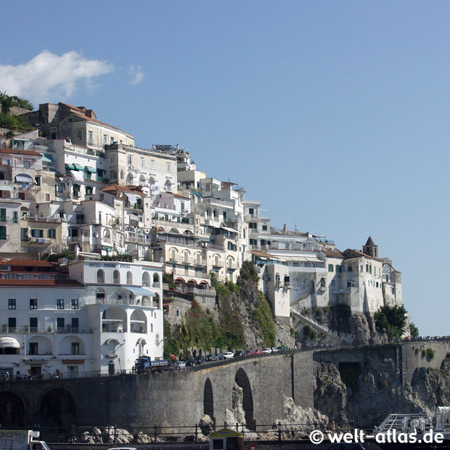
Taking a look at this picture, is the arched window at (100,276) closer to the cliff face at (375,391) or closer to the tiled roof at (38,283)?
the tiled roof at (38,283)

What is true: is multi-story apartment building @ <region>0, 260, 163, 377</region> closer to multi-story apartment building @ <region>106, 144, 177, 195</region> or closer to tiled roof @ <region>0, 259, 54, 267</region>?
tiled roof @ <region>0, 259, 54, 267</region>

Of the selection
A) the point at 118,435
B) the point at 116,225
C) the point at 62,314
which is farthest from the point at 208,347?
the point at 118,435

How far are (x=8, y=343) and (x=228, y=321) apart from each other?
3106 cm

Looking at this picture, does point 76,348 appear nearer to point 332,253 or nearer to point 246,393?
point 246,393

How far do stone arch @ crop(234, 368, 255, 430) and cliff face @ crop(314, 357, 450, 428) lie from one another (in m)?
17.9

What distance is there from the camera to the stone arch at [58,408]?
7712 cm

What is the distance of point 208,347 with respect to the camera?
103125 millimetres

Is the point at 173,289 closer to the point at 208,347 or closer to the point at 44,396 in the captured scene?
the point at 208,347

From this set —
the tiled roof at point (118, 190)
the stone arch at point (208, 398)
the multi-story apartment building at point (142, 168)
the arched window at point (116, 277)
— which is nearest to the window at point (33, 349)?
the arched window at point (116, 277)

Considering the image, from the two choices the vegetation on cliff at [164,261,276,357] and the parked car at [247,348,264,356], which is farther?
the vegetation on cliff at [164,261,276,357]

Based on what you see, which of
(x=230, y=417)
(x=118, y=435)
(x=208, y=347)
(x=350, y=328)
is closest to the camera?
(x=118, y=435)

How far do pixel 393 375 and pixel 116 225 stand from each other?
111 feet

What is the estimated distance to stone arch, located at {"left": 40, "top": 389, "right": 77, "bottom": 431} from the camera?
7712 centimetres

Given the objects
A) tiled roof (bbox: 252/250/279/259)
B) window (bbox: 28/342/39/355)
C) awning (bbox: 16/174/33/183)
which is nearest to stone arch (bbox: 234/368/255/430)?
window (bbox: 28/342/39/355)
